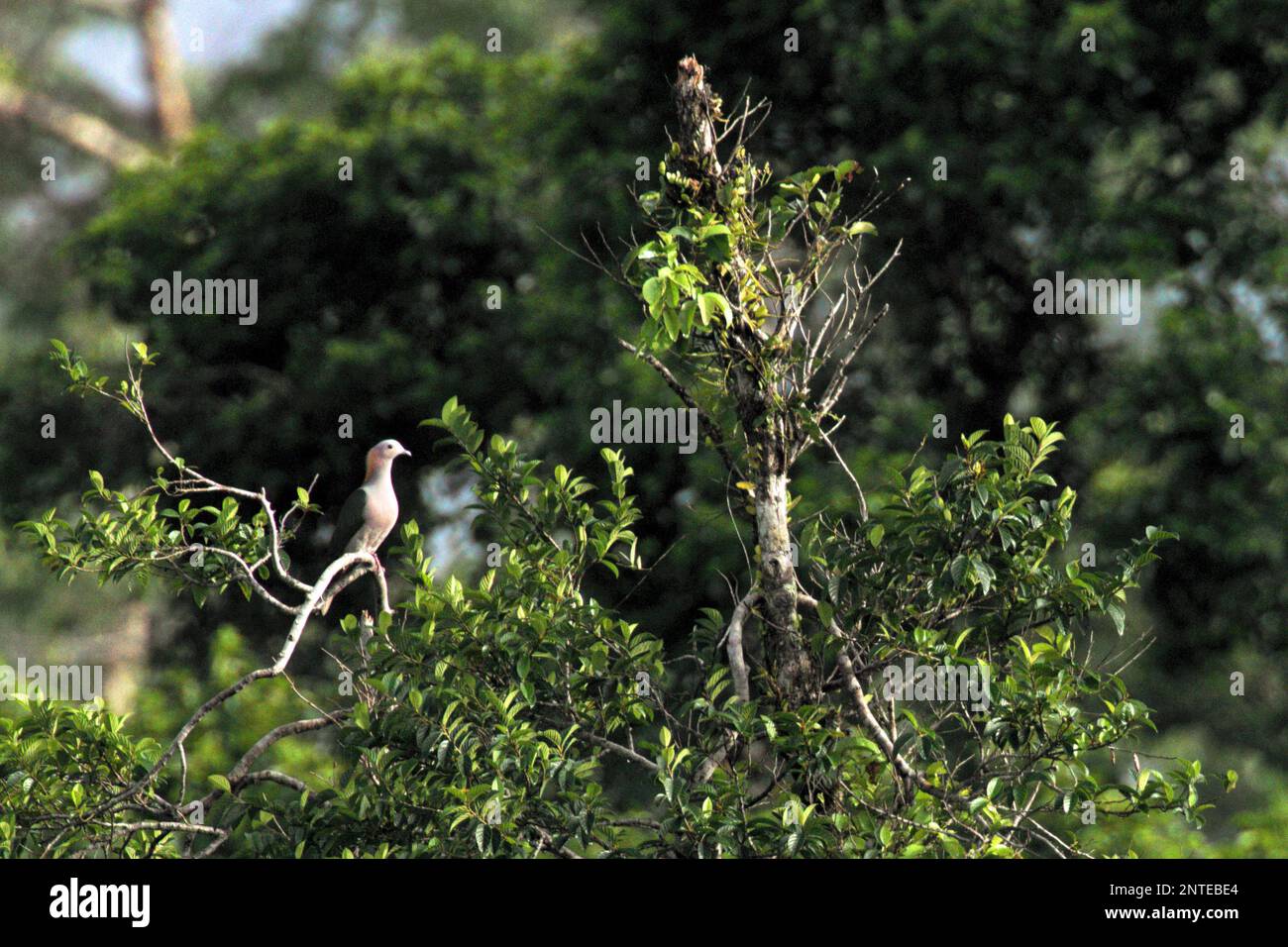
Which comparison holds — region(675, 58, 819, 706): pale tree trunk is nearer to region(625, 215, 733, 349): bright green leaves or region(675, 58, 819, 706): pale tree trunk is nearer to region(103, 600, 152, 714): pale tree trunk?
region(625, 215, 733, 349): bright green leaves

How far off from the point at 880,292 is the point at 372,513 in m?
7.21

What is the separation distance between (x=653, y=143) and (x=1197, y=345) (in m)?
4.35

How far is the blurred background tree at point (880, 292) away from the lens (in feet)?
36.9

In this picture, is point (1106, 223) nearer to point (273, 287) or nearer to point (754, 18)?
point (754, 18)

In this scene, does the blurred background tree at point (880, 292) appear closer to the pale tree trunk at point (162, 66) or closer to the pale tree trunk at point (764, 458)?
the pale tree trunk at point (764, 458)

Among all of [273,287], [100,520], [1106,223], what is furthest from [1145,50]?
[100,520]

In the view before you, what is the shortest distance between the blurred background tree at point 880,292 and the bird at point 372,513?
3.49m

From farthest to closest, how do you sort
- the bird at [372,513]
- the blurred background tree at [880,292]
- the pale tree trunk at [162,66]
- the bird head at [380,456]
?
the pale tree trunk at [162,66]
the blurred background tree at [880,292]
the bird head at [380,456]
the bird at [372,513]

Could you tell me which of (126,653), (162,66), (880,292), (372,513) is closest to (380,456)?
(372,513)

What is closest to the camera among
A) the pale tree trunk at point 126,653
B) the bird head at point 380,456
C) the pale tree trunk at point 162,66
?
the bird head at point 380,456

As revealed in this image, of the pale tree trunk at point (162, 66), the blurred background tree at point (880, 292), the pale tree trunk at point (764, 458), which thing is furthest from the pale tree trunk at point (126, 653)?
the pale tree trunk at point (764, 458)

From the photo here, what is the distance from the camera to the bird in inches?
259

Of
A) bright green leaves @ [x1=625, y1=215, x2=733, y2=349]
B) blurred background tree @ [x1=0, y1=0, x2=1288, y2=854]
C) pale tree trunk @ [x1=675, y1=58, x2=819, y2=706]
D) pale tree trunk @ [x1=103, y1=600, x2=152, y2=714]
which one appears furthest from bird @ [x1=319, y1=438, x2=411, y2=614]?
pale tree trunk @ [x1=103, y1=600, x2=152, y2=714]

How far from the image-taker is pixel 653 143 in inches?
500
